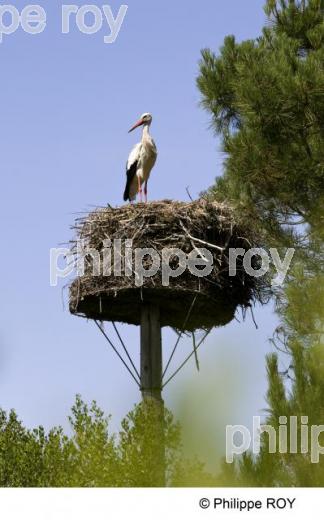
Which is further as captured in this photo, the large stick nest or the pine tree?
the pine tree

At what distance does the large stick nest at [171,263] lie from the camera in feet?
33.0

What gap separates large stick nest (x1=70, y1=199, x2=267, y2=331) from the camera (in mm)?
10070

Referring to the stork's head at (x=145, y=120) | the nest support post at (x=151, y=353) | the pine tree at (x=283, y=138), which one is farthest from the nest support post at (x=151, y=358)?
the stork's head at (x=145, y=120)

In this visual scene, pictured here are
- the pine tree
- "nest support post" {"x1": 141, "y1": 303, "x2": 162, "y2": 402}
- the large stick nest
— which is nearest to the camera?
the large stick nest

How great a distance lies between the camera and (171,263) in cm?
1000

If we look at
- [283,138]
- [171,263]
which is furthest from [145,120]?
[171,263]

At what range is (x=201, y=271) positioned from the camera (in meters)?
10.0

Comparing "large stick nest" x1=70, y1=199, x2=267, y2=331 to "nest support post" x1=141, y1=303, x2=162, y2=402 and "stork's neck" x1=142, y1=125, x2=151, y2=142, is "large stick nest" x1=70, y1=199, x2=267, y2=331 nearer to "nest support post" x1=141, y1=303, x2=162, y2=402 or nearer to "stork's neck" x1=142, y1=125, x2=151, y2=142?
"nest support post" x1=141, y1=303, x2=162, y2=402

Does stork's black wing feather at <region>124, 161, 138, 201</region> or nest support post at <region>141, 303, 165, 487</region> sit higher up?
stork's black wing feather at <region>124, 161, 138, 201</region>

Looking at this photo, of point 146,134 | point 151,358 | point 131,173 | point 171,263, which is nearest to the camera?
point 171,263

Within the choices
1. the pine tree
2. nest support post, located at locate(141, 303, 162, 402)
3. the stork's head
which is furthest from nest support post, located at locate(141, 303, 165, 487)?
the stork's head

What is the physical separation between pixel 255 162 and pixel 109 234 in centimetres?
369

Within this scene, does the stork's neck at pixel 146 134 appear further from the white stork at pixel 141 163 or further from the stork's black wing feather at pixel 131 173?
the stork's black wing feather at pixel 131 173

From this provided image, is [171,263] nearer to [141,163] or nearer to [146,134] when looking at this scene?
[141,163]
